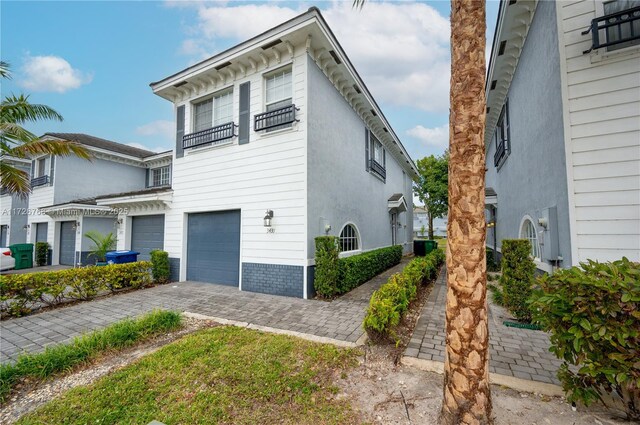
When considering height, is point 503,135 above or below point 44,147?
above

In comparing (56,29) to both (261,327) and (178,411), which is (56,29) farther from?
(178,411)

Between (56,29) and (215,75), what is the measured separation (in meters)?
5.70

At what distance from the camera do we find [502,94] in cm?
877

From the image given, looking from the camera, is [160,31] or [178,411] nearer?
[178,411]

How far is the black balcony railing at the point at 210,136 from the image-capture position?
809 centimetres

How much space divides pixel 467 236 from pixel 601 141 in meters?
3.86

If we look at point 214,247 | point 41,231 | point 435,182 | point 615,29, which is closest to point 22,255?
point 41,231

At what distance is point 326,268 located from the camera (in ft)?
22.0

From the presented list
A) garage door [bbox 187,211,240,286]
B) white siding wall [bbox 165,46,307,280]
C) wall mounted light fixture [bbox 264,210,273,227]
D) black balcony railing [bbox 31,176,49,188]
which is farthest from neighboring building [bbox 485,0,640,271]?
black balcony railing [bbox 31,176,49,188]

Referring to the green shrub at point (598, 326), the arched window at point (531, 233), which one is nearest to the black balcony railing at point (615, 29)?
the green shrub at point (598, 326)

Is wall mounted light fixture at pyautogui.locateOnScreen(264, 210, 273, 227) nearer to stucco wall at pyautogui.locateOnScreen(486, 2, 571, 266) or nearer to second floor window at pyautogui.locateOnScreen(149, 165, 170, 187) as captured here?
stucco wall at pyautogui.locateOnScreen(486, 2, 571, 266)

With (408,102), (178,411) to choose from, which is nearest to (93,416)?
(178,411)

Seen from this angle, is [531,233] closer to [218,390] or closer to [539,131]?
[539,131]

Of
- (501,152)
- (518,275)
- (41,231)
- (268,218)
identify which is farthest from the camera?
(41,231)
